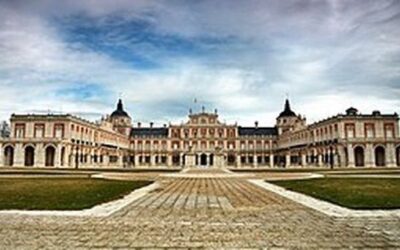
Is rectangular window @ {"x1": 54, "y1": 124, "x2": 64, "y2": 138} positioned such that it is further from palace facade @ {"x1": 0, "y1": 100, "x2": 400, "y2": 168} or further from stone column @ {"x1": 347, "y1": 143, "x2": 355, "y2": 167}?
stone column @ {"x1": 347, "y1": 143, "x2": 355, "y2": 167}

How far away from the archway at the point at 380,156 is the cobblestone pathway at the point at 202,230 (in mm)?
60676

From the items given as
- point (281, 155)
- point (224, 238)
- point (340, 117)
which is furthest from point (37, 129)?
point (224, 238)

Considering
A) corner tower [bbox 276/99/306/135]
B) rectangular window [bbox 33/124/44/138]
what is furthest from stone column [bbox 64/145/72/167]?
corner tower [bbox 276/99/306/135]

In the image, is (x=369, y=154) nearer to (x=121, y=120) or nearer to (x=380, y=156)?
(x=380, y=156)

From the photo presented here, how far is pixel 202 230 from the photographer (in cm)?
705

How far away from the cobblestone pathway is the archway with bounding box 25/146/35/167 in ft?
202

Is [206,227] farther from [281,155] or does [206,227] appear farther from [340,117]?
[281,155]

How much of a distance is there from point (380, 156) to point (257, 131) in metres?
48.1

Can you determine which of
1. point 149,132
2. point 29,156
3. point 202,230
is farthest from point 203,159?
point 202,230

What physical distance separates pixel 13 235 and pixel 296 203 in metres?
7.39

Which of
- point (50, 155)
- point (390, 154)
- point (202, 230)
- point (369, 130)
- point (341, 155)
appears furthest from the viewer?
point (50, 155)

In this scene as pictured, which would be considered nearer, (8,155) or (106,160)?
(8,155)

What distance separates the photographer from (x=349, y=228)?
731cm

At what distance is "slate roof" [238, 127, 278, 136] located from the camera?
110438mm
